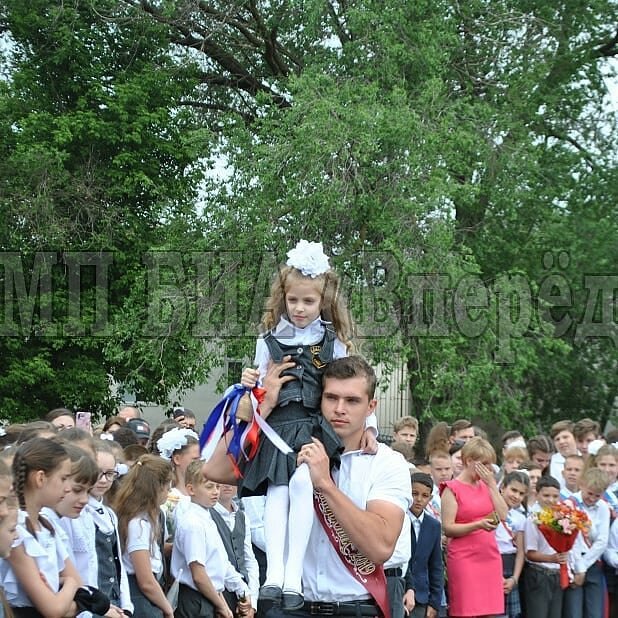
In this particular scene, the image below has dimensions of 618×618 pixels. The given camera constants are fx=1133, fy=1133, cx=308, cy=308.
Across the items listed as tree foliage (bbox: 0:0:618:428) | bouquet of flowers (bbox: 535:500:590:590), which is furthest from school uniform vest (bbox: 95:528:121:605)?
tree foliage (bbox: 0:0:618:428)

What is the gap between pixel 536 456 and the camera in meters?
12.7

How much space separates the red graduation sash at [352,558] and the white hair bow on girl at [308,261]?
3.03ft

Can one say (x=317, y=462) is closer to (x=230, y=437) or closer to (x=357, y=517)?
(x=357, y=517)

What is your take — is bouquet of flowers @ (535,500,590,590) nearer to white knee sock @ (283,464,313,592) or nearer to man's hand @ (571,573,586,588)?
man's hand @ (571,573,586,588)

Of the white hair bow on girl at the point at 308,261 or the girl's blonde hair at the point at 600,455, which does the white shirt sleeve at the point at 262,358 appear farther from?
the girl's blonde hair at the point at 600,455

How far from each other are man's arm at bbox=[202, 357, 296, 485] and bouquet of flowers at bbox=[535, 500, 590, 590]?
6.13 meters

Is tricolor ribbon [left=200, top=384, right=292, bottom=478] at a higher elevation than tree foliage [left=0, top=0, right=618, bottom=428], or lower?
lower

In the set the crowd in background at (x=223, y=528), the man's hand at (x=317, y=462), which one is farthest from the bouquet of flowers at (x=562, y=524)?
the man's hand at (x=317, y=462)

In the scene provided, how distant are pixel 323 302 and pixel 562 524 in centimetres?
597

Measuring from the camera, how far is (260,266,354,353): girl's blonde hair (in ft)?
15.4

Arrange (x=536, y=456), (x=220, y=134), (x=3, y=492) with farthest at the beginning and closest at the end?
(x=220, y=134) → (x=536, y=456) → (x=3, y=492)

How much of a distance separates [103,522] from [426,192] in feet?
40.4

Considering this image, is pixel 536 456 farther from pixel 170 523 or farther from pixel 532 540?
pixel 170 523

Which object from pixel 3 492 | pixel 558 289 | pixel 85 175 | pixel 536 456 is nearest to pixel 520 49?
pixel 558 289
